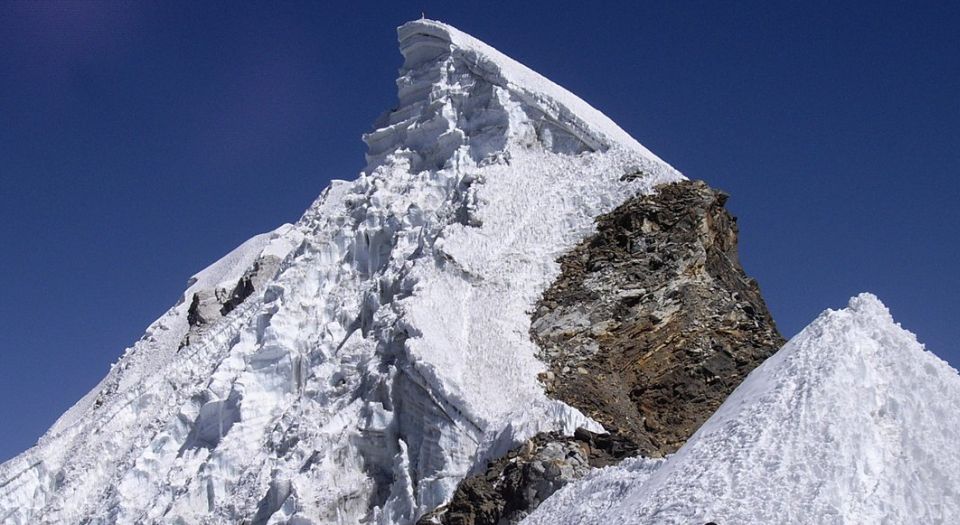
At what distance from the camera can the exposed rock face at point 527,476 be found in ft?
88.6

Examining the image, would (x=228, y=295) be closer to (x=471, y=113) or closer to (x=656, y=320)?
(x=471, y=113)

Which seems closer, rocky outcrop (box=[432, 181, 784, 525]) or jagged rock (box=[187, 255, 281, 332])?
rocky outcrop (box=[432, 181, 784, 525])

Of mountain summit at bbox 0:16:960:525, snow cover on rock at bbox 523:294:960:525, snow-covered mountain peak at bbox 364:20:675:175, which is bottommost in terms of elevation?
snow cover on rock at bbox 523:294:960:525

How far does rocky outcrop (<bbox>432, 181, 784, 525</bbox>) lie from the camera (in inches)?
1344

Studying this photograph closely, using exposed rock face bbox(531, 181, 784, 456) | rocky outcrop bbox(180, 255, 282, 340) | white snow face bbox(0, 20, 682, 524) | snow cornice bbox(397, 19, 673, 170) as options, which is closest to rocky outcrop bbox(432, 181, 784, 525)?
exposed rock face bbox(531, 181, 784, 456)

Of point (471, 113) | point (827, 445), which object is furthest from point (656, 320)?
point (827, 445)

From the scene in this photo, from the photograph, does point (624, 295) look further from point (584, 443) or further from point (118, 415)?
point (118, 415)

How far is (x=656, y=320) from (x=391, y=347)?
7.02m

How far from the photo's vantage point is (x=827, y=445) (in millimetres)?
21047

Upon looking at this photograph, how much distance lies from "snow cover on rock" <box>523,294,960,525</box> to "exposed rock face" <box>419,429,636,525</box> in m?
2.92

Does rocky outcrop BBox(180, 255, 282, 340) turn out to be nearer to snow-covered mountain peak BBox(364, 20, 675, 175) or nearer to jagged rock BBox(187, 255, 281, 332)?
jagged rock BBox(187, 255, 281, 332)

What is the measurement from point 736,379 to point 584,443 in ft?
25.8

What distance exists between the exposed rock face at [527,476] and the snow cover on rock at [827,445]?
115 inches

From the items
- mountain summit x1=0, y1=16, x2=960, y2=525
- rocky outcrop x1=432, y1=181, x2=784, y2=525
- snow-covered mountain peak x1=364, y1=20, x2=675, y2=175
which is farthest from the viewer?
snow-covered mountain peak x1=364, y1=20, x2=675, y2=175
